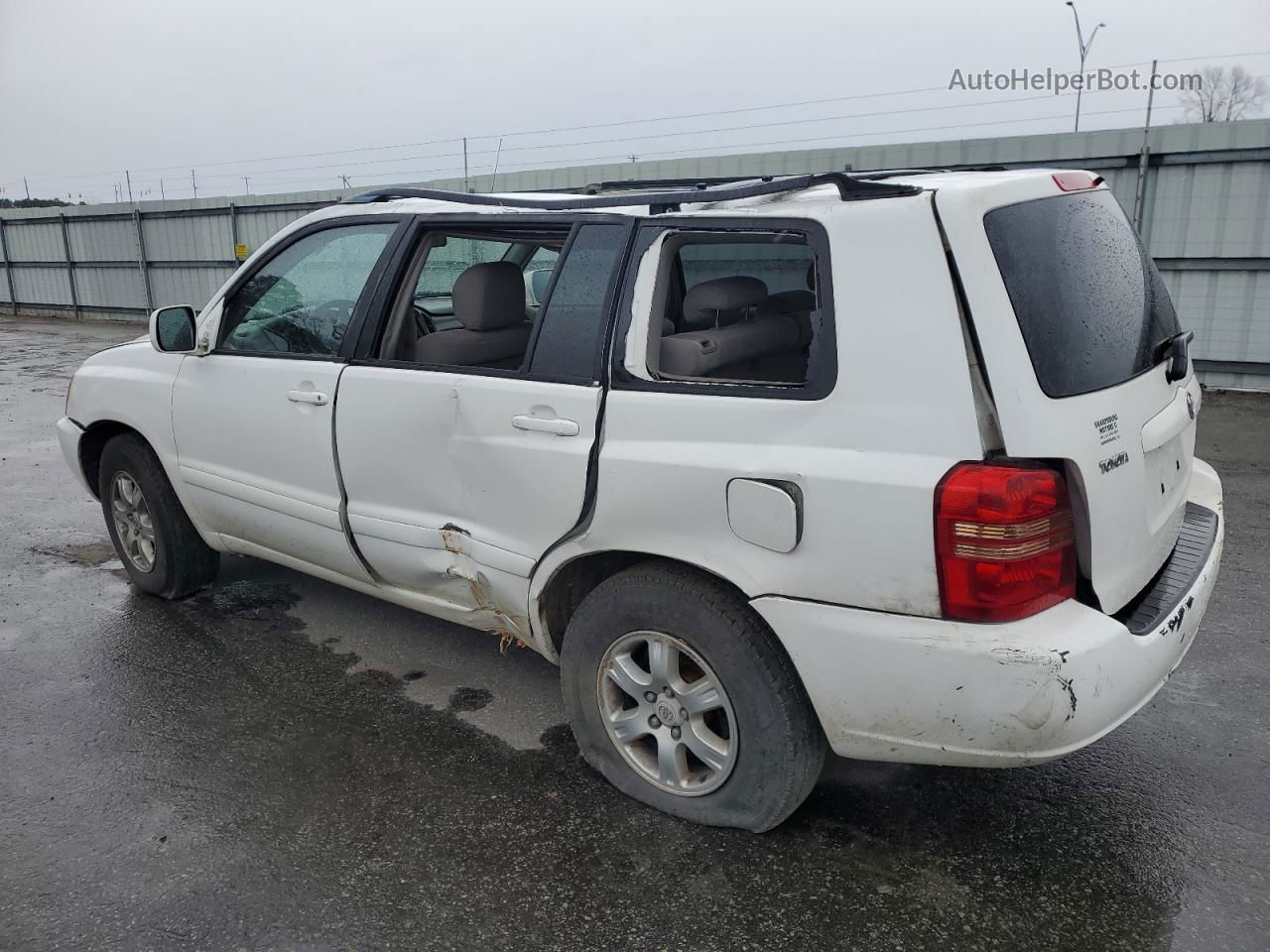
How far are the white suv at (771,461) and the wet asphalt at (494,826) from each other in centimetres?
29

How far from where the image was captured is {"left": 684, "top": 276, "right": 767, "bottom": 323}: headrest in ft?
10.3

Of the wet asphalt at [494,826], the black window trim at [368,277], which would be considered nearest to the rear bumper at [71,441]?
the wet asphalt at [494,826]

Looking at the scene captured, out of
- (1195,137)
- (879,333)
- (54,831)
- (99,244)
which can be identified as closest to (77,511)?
(54,831)

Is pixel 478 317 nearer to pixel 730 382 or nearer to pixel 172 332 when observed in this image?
pixel 730 382

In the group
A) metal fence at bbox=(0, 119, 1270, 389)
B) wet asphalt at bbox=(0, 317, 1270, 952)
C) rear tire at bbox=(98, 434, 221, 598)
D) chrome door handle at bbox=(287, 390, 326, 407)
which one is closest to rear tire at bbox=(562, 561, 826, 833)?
wet asphalt at bbox=(0, 317, 1270, 952)

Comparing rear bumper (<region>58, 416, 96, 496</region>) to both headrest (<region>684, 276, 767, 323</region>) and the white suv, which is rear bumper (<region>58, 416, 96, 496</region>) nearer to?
the white suv

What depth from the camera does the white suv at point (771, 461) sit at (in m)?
2.21

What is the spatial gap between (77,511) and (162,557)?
2187mm

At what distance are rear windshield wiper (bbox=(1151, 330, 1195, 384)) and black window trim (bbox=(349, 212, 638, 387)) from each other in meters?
1.51

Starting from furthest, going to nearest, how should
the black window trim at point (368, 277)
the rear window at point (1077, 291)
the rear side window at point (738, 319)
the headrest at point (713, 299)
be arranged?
1. the black window trim at point (368, 277)
2. the headrest at point (713, 299)
3. the rear side window at point (738, 319)
4. the rear window at point (1077, 291)

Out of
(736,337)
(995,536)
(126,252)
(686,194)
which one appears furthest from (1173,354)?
(126,252)

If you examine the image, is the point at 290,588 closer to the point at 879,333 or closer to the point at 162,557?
the point at 162,557

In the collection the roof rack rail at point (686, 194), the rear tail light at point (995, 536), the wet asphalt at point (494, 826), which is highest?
the roof rack rail at point (686, 194)

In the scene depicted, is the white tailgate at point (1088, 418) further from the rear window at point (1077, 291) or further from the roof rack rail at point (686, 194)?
the roof rack rail at point (686, 194)
